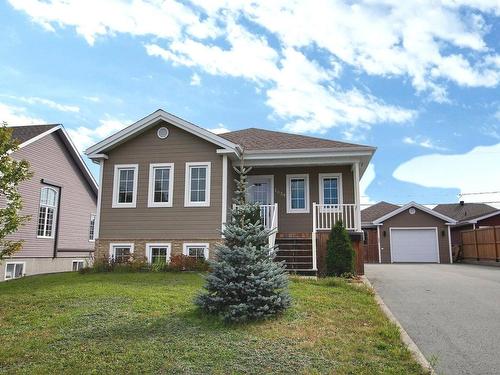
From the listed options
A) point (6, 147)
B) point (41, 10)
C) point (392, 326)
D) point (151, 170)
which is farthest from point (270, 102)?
point (392, 326)

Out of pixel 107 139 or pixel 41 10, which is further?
pixel 107 139

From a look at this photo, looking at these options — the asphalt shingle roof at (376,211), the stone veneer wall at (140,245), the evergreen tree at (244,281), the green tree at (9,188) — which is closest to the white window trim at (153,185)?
the stone veneer wall at (140,245)

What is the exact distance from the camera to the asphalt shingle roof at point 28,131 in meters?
17.1

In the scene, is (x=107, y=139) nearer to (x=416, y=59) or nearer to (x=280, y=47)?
(x=280, y=47)

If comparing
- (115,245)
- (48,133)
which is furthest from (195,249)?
(48,133)

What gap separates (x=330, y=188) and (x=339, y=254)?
138 inches

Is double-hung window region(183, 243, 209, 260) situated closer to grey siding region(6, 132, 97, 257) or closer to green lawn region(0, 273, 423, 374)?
green lawn region(0, 273, 423, 374)

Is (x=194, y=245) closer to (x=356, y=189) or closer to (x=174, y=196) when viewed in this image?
(x=174, y=196)

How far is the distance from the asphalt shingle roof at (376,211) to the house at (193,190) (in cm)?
1471

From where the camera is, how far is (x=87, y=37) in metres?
12.4

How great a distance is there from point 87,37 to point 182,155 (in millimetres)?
4528

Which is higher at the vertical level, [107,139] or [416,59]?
[416,59]

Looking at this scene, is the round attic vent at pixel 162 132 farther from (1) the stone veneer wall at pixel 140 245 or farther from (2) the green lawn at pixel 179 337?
(2) the green lawn at pixel 179 337

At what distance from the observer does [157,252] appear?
13828mm
